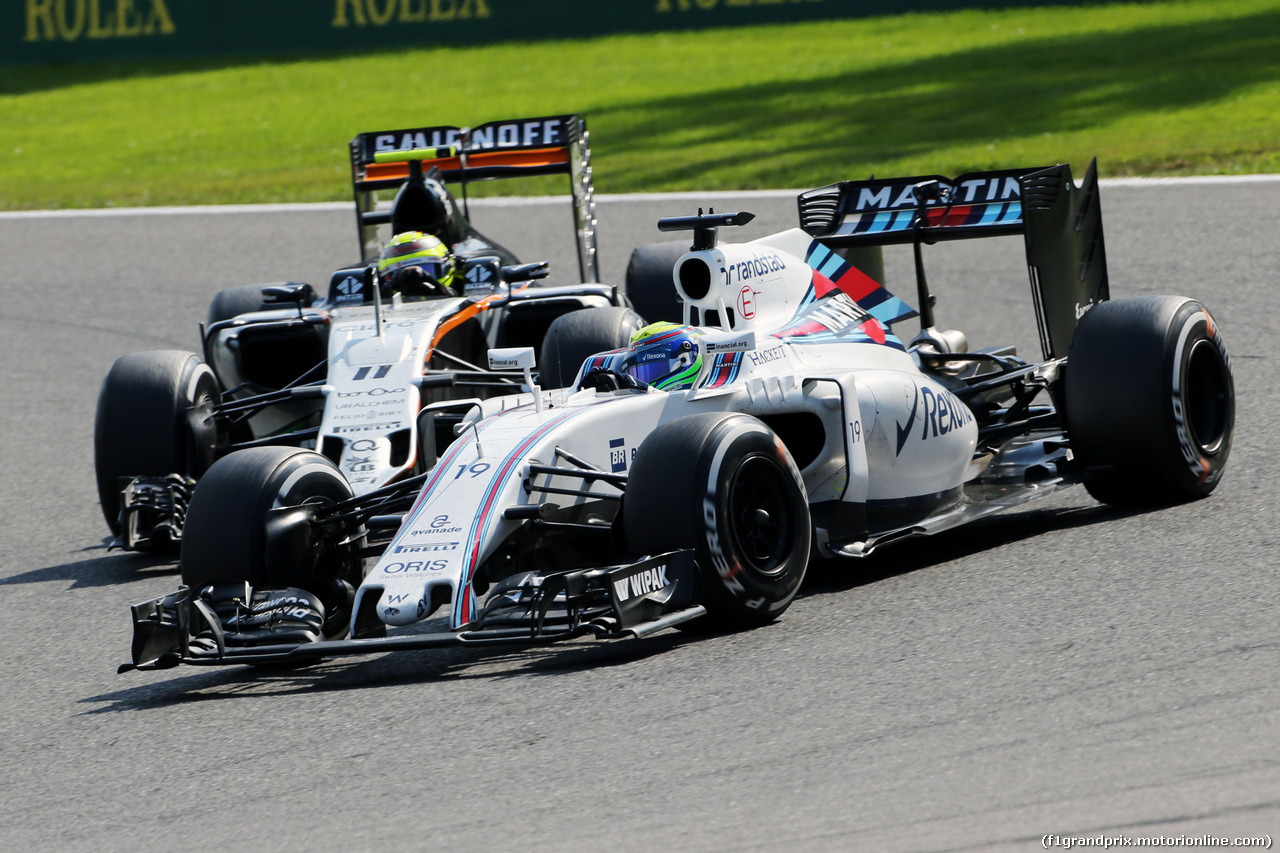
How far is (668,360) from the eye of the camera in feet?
23.1

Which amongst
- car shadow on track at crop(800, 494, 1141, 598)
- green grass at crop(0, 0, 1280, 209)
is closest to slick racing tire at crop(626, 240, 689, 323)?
car shadow on track at crop(800, 494, 1141, 598)

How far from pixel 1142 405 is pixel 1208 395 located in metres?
0.59

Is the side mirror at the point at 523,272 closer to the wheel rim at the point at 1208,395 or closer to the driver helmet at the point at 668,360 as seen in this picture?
the driver helmet at the point at 668,360

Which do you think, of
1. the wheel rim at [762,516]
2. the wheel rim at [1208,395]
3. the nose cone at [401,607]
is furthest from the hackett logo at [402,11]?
the nose cone at [401,607]

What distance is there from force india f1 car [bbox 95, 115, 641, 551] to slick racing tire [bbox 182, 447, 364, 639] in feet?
2.90

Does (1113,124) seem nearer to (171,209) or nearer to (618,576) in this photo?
(171,209)

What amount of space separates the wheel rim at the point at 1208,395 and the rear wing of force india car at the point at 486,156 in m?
4.87

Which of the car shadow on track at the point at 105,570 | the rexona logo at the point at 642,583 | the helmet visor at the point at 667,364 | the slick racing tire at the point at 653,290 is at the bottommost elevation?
the rexona logo at the point at 642,583

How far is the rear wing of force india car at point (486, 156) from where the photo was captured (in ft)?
39.3

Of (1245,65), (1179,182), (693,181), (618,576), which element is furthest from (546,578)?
(1245,65)

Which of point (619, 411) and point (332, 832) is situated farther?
point (619, 411)

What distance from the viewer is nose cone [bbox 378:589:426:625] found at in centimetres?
589

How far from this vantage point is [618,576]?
5715 millimetres

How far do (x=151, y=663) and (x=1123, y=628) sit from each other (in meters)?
3.21
